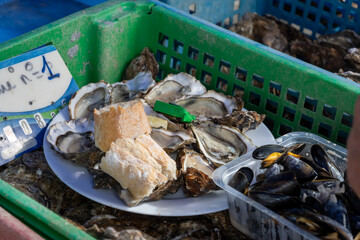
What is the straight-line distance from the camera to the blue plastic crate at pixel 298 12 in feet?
9.48

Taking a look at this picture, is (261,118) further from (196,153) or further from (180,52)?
(180,52)

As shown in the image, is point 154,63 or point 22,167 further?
point 154,63

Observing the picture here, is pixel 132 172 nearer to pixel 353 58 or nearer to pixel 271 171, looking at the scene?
pixel 271 171

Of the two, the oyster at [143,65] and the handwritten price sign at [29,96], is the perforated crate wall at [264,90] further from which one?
the handwritten price sign at [29,96]

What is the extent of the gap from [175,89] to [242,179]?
2.37ft

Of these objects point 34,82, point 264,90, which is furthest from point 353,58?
point 34,82

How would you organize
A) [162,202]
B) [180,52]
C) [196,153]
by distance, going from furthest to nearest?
[180,52] < [196,153] < [162,202]

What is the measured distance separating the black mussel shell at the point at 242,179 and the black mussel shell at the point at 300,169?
12cm

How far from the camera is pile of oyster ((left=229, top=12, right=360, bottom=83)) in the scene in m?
2.67

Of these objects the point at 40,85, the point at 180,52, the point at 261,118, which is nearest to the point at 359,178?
the point at 261,118

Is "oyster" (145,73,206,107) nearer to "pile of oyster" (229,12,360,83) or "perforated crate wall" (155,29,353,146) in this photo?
"perforated crate wall" (155,29,353,146)

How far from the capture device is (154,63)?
2.38 meters

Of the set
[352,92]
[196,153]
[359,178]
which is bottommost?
[196,153]

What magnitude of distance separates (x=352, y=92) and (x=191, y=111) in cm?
67
